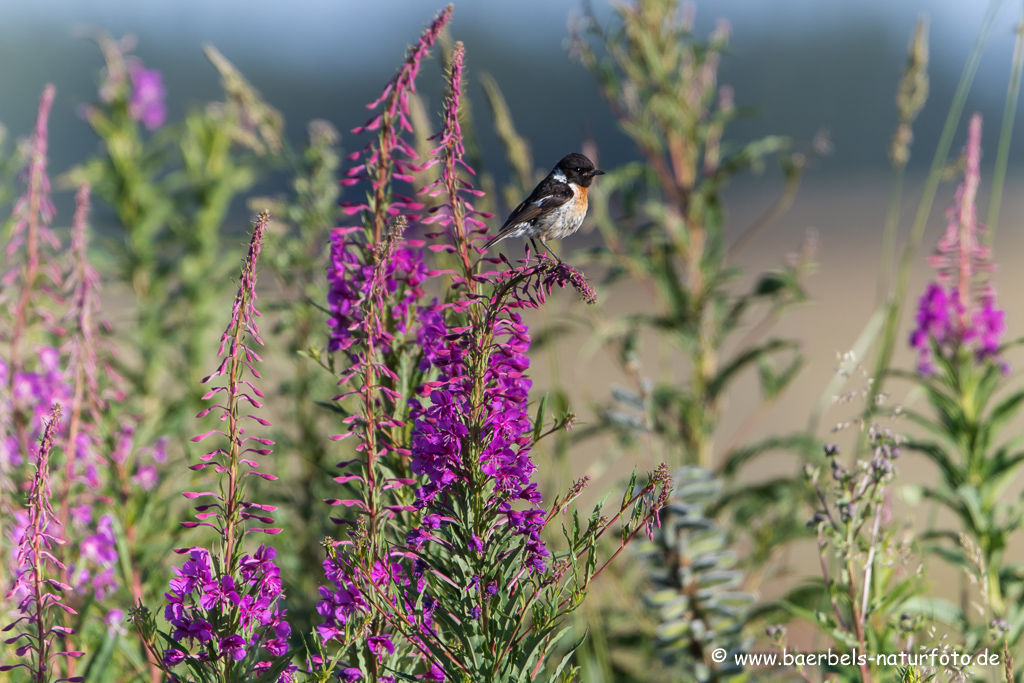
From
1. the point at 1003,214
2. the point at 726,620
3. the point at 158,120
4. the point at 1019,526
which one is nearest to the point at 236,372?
the point at 726,620

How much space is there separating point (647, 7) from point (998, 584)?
2.76 metres

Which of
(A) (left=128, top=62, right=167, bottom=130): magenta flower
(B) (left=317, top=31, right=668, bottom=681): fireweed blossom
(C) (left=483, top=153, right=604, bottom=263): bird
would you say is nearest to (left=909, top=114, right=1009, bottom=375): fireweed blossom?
(C) (left=483, top=153, right=604, bottom=263): bird

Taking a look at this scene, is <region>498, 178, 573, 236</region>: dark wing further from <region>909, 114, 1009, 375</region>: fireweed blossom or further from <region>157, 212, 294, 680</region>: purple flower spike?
<region>909, 114, 1009, 375</region>: fireweed blossom

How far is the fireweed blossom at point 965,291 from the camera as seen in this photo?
271 cm

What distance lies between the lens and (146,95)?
15.5 feet

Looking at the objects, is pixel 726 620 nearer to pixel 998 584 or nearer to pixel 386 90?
pixel 998 584

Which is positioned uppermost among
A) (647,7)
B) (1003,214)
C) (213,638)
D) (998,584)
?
(1003,214)

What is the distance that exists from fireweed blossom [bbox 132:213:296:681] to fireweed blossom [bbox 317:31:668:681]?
0.39ft

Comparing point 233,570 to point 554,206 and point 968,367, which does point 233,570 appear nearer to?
point 554,206

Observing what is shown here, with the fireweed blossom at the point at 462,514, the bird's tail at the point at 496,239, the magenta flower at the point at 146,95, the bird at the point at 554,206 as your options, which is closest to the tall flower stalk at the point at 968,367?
the bird at the point at 554,206

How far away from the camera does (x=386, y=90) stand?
1708mm

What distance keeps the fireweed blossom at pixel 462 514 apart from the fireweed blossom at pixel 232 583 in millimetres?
118

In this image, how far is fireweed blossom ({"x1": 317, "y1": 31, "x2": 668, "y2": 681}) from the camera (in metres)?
1.39

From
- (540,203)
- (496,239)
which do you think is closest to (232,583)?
(496,239)
